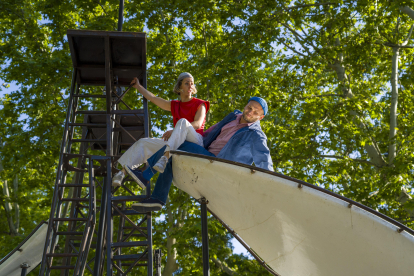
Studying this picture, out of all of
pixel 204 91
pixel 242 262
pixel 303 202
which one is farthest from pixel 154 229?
pixel 303 202

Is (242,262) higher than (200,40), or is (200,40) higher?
(200,40)

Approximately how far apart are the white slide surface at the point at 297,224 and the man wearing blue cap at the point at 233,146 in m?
0.22

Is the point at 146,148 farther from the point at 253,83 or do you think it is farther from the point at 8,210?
the point at 8,210

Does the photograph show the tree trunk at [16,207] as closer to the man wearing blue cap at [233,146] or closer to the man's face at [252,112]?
the man wearing blue cap at [233,146]

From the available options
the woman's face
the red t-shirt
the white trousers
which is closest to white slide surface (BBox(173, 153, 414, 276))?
the white trousers

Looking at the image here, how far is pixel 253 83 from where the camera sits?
37.3ft

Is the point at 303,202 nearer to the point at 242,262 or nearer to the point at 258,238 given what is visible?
the point at 258,238

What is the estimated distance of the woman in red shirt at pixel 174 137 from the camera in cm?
445

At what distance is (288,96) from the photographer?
12.1m

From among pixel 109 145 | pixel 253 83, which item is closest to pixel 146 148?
pixel 109 145

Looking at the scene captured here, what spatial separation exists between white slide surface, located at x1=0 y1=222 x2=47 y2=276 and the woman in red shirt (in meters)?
4.20

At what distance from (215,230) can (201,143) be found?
644 centimetres

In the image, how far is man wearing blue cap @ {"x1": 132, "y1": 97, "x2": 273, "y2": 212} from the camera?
4355 mm

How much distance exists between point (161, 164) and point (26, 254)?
17.2 feet
